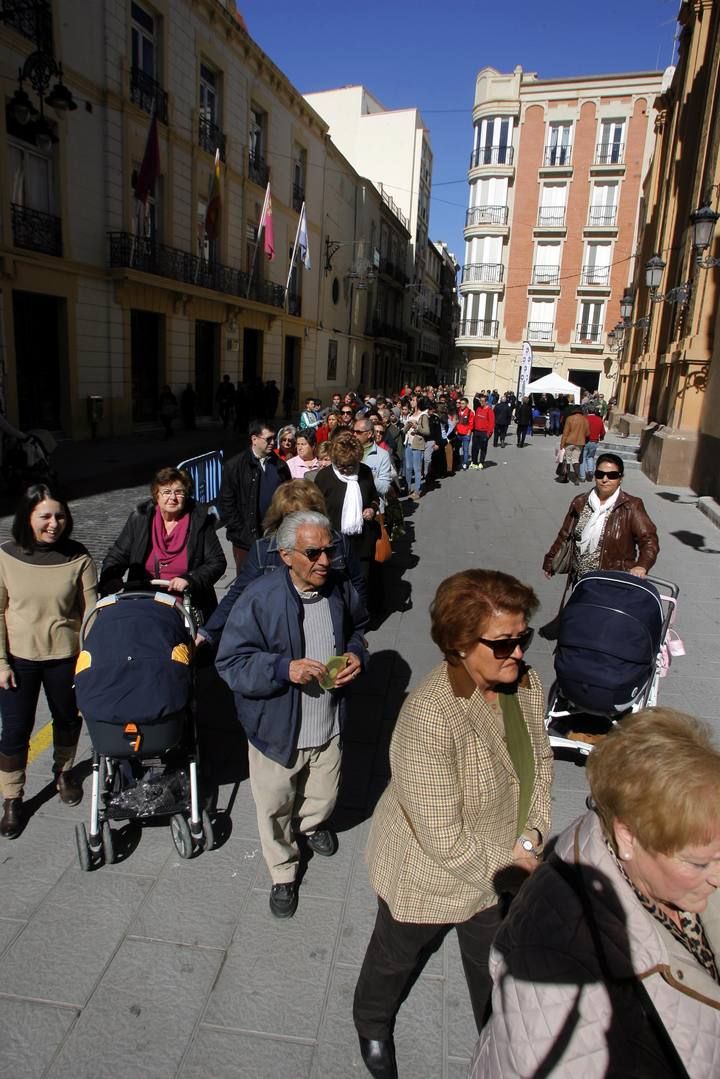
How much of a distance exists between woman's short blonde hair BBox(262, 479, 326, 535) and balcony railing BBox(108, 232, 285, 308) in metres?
16.3

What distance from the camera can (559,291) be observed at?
40906 mm

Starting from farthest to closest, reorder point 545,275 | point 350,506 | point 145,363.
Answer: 1. point 545,275
2. point 145,363
3. point 350,506

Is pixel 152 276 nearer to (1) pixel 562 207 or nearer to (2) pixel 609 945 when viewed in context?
(2) pixel 609 945

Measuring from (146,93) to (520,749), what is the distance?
853 inches

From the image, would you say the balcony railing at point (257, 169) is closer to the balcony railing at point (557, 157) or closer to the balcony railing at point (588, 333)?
the balcony railing at point (557, 157)

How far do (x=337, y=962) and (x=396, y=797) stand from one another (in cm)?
104

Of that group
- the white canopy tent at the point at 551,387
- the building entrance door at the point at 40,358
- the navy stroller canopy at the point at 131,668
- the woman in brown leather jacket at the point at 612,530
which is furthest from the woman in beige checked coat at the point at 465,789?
the white canopy tent at the point at 551,387

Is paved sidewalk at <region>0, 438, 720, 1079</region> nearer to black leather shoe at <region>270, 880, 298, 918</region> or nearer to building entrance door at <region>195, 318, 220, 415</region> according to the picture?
black leather shoe at <region>270, 880, 298, 918</region>

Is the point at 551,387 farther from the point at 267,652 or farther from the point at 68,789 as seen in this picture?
the point at 267,652

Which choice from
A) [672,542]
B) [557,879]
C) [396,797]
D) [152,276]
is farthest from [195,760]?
[152,276]

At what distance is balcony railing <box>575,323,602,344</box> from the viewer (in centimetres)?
4081

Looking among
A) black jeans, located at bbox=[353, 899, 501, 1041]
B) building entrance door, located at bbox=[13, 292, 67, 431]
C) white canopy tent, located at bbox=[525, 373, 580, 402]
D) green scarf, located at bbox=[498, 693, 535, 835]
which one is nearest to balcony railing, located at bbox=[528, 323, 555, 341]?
white canopy tent, located at bbox=[525, 373, 580, 402]

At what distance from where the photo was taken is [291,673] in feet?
8.57

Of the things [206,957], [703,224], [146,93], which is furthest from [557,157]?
[206,957]
